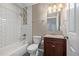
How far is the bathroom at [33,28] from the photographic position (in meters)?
1.53

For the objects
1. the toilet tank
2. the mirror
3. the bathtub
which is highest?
the mirror

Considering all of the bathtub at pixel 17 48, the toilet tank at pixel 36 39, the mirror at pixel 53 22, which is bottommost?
the bathtub at pixel 17 48

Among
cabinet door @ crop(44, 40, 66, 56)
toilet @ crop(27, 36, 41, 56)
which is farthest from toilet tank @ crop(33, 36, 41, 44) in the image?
cabinet door @ crop(44, 40, 66, 56)

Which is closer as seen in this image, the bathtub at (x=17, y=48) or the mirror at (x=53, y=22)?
the bathtub at (x=17, y=48)

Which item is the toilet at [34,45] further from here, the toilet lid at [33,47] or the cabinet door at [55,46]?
the cabinet door at [55,46]

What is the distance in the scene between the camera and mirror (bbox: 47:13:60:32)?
5.24 ft

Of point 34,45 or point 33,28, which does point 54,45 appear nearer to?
point 34,45

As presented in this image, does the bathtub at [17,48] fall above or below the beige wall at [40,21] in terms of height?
below

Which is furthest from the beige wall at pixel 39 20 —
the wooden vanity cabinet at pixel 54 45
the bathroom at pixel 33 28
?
the wooden vanity cabinet at pixel 54 45

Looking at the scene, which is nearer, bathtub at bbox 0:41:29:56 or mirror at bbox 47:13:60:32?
bathtub at bbox 0:41:29:56

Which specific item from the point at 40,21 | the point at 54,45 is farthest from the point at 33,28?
the point at 54,45

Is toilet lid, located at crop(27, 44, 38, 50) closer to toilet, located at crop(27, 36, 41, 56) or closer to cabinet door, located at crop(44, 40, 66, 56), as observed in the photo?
toilet, located at crop(27, 36, 41, 56)

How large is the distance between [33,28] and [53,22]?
0.31 meters

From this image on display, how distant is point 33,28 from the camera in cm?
159
